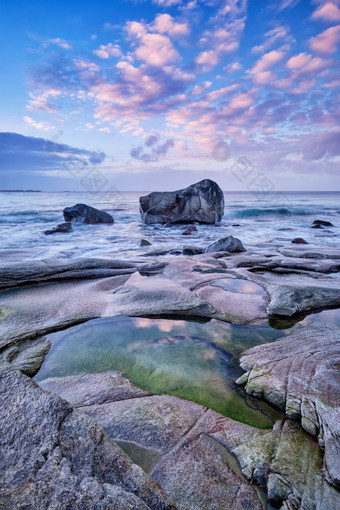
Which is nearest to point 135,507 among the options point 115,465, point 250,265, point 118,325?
point 115,465

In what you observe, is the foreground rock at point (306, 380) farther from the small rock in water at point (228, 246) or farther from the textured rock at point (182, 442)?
the small rock in water at point (228, 246)

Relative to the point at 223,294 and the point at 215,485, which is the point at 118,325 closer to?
the point at 223,294

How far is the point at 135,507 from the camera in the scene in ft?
3.53

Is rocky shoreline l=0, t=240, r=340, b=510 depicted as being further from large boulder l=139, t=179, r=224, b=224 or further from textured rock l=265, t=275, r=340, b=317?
large boulder l=139, t=179, r=224, b=224

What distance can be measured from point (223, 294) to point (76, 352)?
247 cm

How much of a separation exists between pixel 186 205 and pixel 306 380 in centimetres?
1651

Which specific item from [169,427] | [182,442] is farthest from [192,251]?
[182,442]

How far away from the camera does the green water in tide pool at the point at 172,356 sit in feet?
7.21

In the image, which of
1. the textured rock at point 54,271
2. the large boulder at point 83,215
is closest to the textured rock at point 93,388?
the textured rock at point 54,271

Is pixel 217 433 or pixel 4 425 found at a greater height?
pixel 4 425

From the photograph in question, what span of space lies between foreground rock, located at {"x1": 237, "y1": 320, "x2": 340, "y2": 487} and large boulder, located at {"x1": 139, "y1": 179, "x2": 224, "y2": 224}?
15.4 metres

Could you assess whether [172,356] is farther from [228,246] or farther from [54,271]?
[228,246]

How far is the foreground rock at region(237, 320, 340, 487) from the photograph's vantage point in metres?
1.66

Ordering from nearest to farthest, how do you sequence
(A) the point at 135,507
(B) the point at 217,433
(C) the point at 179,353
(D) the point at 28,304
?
(A) the point at 135,507
(B) the point at 217,433
(C) the point at 179,353
(D) the point at 28,304
